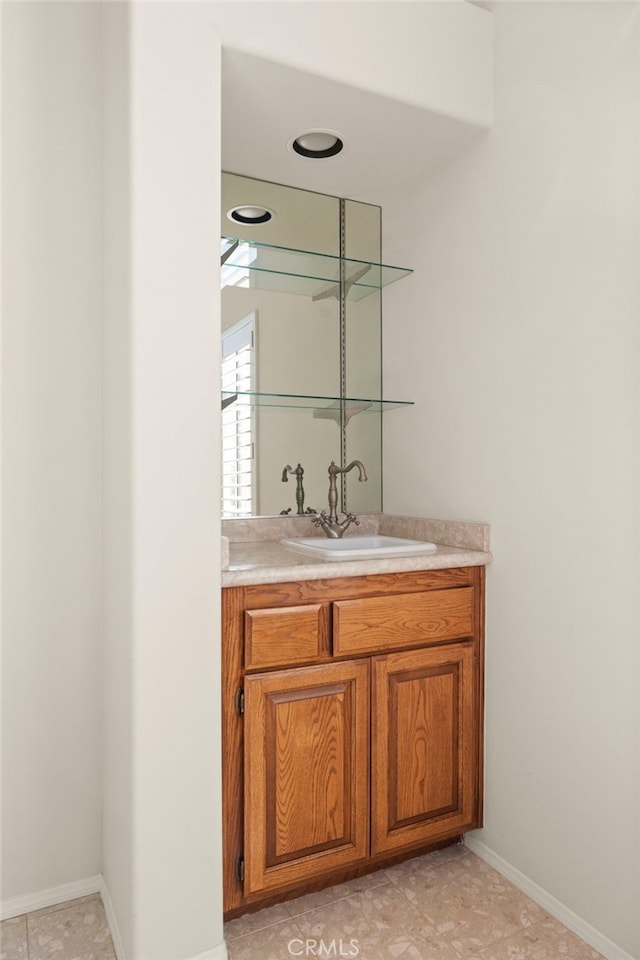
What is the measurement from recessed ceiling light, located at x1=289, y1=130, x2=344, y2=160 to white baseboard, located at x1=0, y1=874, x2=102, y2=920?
2333 mm

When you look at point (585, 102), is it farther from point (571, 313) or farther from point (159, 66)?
point (159, 66)

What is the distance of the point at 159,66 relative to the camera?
1.51 meters

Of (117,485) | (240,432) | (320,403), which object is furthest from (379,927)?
(320,403)

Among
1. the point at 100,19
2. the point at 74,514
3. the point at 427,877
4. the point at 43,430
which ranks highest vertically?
the point at 100,19

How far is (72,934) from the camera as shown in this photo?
1.71 meters

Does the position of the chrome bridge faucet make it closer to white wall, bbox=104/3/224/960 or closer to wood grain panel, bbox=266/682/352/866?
wood grain panel, bbox=266/682/352/866

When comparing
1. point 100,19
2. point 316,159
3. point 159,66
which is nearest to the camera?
point 159,66

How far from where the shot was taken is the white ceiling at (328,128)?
1.79 meters

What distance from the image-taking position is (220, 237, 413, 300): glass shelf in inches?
86.9

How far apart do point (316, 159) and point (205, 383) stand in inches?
43.7

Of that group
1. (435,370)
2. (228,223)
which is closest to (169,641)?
(435,370)

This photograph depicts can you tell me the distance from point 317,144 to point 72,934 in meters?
2.41

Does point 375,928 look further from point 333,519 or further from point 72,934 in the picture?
point 333,519

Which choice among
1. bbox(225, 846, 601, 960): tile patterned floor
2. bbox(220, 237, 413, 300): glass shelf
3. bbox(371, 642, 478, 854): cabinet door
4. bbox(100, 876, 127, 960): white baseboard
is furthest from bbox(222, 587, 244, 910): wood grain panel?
bbox(220, 237, 413, 300): glass shelf
